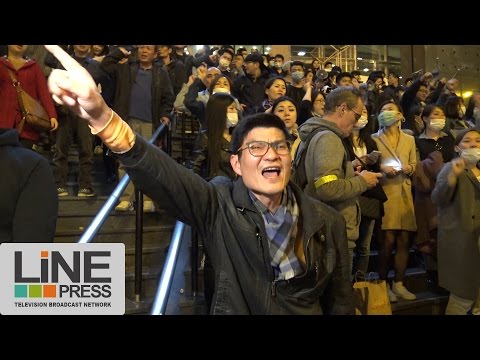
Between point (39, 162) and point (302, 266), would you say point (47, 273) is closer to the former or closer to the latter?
point (39, 162)

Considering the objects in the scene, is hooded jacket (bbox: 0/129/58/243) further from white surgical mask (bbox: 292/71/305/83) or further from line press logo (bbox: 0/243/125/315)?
white surgical mask (bbox: 292/71/305/83)

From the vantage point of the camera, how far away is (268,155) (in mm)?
1709

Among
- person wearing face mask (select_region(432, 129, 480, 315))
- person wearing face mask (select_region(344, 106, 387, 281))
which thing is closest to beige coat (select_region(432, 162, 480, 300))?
person wearing face mask (select_region(432, 129, 480, 315))

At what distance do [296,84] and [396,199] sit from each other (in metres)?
2.43

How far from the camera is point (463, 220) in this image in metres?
3.42

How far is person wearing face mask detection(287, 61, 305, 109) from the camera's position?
5.41 meters

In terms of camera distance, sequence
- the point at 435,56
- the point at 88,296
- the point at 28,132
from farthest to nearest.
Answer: the point at 435,56 → the point at 28,132 → the point at 88,296

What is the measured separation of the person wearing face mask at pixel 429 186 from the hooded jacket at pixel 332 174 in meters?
1.20

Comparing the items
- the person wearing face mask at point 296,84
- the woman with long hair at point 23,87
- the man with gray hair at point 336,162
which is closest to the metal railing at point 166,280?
the man with gray hair at point 336,162

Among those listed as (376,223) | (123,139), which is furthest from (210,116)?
(123,139)

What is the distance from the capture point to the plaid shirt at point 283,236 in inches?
65.4

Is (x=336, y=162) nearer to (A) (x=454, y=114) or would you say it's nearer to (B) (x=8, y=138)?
(B) (x=8, y=138)

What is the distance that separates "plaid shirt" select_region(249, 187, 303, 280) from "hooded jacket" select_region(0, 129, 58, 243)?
3.08ft

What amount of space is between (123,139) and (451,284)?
305 centimetres
